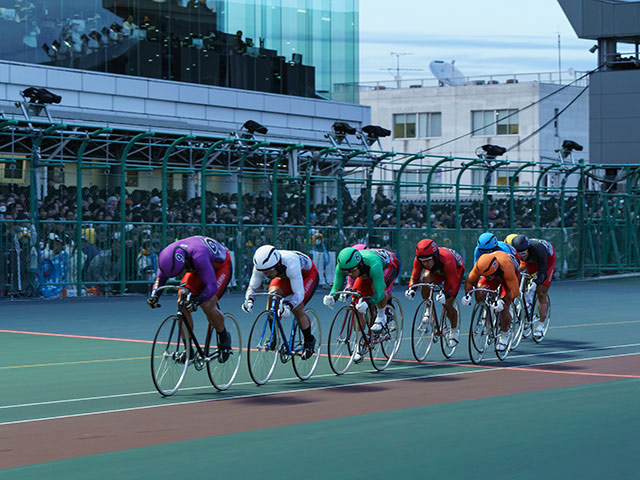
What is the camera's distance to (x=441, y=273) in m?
14.4

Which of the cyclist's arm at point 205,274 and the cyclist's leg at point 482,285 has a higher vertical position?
the cyclist's arm at point 205,274

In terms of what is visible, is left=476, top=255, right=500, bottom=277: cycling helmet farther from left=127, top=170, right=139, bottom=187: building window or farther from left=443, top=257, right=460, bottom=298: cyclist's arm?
left=127, top=170, right=139, bottom=187: building window

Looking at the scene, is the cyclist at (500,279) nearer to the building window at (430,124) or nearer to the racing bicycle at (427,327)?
the racing bicycle at (427,327)

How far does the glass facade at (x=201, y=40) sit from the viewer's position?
31.5m

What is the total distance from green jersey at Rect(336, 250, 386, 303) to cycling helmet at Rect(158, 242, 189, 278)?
8.10 feet

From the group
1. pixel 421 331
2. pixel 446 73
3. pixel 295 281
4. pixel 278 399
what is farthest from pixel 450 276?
pixel 446 73

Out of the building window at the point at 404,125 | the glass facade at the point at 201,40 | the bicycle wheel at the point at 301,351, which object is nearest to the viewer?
the bicycle wheel at the point at 301,351

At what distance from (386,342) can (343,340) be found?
33.1 inches

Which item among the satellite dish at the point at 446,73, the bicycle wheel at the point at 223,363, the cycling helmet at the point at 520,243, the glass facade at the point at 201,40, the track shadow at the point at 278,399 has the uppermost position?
the satellite dish at the point at 446,73

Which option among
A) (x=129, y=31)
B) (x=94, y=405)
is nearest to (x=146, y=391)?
(x=94, y=405)

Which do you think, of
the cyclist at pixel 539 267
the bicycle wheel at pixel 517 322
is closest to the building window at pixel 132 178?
the cyclist at pixel 539 267

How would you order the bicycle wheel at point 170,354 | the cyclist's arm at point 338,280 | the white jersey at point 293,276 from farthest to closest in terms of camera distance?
A: 1. the cyclist's arm at point 338,280
2. the white jersey at point 293,276
3. the bicycle wheel at point 170,354

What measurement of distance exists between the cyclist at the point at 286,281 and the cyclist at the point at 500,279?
9.23 ft

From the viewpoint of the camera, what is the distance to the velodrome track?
7773mm
